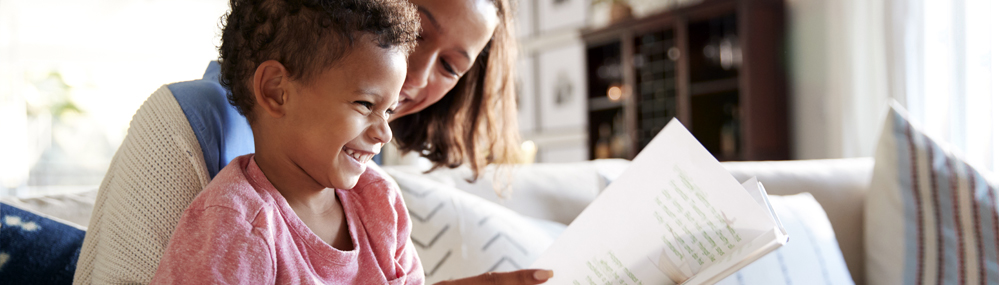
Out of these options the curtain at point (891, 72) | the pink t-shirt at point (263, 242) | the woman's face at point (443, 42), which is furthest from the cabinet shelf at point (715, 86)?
the pink t-shirt at point (263, 242)

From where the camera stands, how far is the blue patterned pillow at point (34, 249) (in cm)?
81

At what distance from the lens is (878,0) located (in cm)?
281

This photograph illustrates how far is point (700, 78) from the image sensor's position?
3.59 meters

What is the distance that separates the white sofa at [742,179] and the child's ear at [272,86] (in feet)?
2.32

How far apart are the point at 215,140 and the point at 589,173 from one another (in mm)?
971

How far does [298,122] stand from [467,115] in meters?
0.69

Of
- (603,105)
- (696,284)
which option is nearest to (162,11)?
(603,105)

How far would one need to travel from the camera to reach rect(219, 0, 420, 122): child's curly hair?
561mm

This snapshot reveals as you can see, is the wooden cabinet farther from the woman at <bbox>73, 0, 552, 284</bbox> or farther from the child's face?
the child's face

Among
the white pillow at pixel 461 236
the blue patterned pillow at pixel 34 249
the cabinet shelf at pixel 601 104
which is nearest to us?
the blue patterned pillow at pixel 34 249

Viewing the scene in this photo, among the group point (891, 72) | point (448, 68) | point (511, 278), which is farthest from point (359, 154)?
point (891, 72)

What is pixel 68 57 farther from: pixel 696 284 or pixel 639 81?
pixel 696 284

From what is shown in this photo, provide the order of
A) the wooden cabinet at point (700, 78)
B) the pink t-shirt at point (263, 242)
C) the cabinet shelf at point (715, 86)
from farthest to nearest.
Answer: the cabinet shelf at point (715, 86), the wooden cabinet at point (700, 78), the pink t-shirt at point (263, 242)

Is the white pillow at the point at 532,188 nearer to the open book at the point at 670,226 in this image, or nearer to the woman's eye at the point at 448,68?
the woman's eye at the point at 448,68
